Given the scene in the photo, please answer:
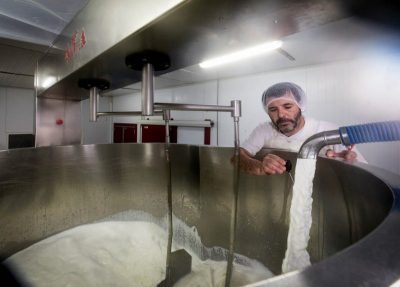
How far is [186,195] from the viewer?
104 centimetres

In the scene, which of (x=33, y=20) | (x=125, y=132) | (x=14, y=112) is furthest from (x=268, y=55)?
(x=14, y=112)

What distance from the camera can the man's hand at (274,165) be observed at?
0.71 metres

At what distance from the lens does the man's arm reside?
2.35 feet

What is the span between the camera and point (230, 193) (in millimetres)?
910

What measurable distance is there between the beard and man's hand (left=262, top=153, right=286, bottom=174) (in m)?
0.50

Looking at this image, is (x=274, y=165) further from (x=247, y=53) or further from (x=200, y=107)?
(x=247, y=53)

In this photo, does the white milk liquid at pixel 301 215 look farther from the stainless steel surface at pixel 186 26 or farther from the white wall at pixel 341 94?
the white wall at pixel 341 94

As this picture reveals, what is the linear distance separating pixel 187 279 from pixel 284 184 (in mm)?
492

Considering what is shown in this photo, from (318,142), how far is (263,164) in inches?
11.0

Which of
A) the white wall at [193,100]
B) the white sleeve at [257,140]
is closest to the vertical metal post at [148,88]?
the white sleeve at [257,140]

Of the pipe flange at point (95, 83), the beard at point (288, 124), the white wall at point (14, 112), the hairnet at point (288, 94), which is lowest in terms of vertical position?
the beard at point (288, 124)

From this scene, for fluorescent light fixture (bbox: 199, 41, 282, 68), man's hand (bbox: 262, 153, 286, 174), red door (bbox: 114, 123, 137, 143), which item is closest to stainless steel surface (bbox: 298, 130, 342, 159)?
man's hand (bbox: 262, 153, 286, 174)

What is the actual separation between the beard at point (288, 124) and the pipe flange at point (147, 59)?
78cm

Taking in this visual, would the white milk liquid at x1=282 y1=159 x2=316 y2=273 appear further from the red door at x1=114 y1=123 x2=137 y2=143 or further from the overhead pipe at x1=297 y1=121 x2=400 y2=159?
the red door at x1=114 y1=123 x2=137 y2=143
